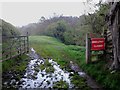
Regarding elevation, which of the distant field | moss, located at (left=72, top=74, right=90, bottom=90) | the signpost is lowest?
moss, located at (left=72, top=74, right=90, bottom=90)

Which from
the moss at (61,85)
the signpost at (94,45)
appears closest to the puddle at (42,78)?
the moss at (61,85)

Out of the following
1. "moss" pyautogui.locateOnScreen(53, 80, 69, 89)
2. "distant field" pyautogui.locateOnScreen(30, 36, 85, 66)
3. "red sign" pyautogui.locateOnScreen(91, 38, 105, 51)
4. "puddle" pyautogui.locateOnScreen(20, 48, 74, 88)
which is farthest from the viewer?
"distant field" pyautogui.locateOnScreen(30, 36, 85, 66)

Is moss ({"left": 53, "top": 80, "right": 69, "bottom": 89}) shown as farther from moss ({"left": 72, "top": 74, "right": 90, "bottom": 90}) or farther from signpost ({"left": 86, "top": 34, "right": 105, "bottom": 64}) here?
signpost ({"left": 86, "top": 34, "right": 105, "bottom": 64})

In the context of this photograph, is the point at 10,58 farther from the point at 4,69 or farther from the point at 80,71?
the point at 80,71

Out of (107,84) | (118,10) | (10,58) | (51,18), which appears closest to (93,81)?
(107,84)

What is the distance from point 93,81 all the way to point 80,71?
2418 mm

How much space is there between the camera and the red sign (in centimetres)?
1355

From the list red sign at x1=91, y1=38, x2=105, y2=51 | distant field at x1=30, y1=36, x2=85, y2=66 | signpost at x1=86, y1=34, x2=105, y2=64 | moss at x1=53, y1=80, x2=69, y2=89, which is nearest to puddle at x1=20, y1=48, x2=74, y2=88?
moss at x1=53, y1=80, x2=69, y2=89

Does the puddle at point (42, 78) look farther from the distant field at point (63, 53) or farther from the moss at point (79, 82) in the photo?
the distant field at point (63, 53)

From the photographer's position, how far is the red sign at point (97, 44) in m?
13.6

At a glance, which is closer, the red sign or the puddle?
the puddle

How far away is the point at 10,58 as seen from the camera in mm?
14156

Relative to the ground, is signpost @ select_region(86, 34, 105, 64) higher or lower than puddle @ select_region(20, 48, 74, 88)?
higher

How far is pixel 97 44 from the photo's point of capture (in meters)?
13.6
